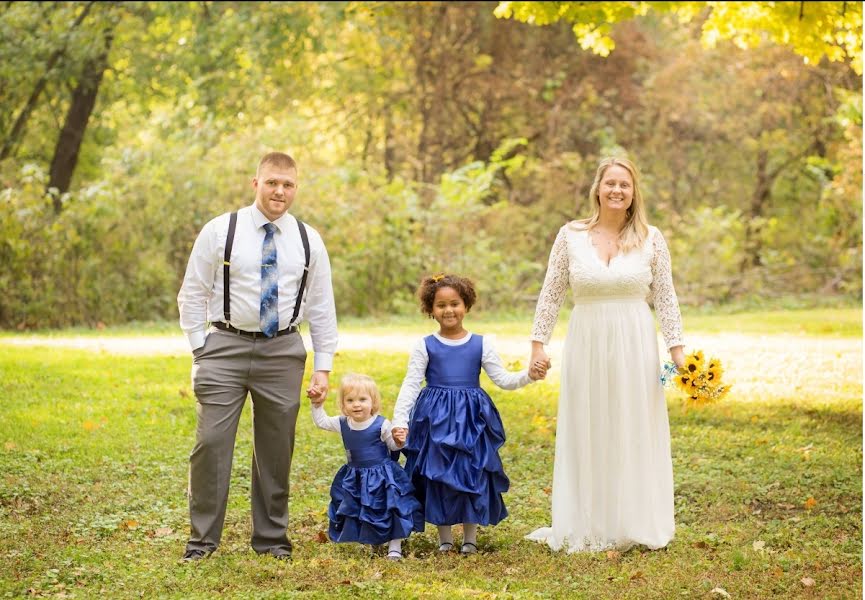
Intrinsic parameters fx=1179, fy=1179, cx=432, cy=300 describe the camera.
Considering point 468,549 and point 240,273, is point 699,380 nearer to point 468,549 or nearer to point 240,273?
point 468,549

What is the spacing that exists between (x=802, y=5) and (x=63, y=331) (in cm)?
1191

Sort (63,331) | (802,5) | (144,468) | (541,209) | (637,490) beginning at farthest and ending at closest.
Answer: (541,209) < (63,331) < (144,468) < (637,490) < (802,5)

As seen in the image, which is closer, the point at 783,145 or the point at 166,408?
the point at 166,408

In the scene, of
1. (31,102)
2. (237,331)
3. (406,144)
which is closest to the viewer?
(237,331)

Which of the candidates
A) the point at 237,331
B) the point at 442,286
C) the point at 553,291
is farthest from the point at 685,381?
the point at 237,331

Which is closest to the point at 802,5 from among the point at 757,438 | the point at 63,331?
the point at 757,438

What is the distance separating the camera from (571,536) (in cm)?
604

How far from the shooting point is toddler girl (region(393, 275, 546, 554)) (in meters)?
5.83

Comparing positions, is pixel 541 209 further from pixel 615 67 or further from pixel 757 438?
pixel 757 438

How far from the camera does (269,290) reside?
217 inches

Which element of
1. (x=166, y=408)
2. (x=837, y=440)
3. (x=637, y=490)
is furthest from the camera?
(x=166, y=408)

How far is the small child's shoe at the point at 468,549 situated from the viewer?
19.3 feet

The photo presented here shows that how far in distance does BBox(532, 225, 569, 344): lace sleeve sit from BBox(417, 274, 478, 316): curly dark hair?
393mm

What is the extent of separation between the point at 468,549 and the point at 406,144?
1888cm
